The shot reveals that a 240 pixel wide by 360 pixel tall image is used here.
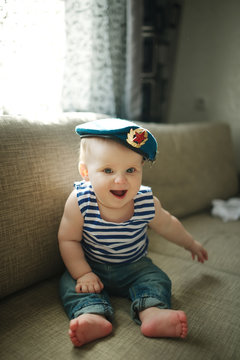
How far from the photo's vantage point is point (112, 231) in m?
0.99

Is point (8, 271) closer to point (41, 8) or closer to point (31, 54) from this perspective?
point (31, 54)

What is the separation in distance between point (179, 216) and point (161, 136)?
1.41 feet

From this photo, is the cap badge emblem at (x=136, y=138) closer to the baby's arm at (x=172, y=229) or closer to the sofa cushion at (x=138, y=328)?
the baby's arm at (x=172, y=229)

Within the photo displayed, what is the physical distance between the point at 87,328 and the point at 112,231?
31 cm

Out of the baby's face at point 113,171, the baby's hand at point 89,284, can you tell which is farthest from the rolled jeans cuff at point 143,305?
the baby's face at point 113,171

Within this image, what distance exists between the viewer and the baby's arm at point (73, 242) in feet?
3.14

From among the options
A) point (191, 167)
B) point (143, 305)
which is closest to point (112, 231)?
point (143, 305)

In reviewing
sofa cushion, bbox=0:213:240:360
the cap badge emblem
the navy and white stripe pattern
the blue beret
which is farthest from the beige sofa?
the cap badge emblem

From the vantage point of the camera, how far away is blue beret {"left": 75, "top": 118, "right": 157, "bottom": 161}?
874mm

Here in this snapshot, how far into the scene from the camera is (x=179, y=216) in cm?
160

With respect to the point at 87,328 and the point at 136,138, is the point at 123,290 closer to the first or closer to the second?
the point at 87,328

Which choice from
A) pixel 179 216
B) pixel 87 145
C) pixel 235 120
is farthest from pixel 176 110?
pixel 87 145

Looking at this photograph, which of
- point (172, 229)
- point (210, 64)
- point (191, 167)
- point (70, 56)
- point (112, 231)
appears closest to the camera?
point (112, 231)

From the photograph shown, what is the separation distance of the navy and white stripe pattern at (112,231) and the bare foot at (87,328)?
0.23m
